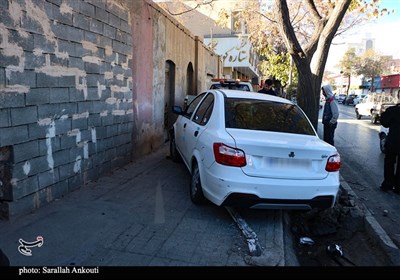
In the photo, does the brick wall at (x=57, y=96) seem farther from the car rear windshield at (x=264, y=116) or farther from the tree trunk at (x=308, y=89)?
the tree trunk at (x=308, y=89)

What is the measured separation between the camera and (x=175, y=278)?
323cm

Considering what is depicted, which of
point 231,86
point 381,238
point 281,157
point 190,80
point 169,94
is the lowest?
point 381,238

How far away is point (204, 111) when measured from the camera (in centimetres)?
565

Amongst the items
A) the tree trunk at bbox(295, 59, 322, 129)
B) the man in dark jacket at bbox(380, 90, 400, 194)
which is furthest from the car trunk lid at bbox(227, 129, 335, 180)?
the tree trunk at bbox(295, 59, 322, 129)

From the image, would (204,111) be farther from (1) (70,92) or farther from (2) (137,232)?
(2) (137,232)

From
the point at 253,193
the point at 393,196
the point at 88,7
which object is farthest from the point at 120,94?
the point at 393,196

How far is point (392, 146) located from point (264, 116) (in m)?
2.95

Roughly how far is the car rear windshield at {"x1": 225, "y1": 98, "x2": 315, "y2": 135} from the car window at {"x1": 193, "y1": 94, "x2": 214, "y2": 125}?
361 mm

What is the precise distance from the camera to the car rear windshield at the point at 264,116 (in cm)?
476

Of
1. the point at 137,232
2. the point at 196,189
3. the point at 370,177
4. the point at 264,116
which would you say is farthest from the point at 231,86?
the point at 137,232

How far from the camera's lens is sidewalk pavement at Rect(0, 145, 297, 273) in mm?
Result: 3465

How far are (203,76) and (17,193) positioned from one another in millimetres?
12665

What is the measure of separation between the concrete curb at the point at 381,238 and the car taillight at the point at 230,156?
191 centimetres

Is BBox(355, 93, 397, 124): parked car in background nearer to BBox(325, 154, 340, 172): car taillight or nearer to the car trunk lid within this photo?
BBox(325, 154, 340, 172): car taillight
